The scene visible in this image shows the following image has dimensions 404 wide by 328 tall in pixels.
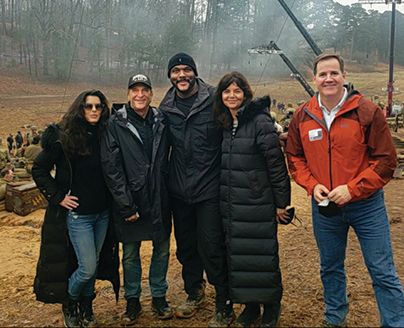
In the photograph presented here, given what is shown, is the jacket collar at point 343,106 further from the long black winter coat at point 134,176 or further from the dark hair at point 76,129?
the dark hair at point 76,129

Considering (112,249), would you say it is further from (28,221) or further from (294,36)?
(294,36)

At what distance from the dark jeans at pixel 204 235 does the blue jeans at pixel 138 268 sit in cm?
15

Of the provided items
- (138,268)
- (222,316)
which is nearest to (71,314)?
(138,268)

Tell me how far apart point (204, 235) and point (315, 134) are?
980 mm

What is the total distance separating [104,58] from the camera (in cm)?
2914

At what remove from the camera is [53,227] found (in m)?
2.84

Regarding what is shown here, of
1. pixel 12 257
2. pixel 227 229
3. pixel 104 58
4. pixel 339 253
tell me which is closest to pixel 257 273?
pixel 227 229

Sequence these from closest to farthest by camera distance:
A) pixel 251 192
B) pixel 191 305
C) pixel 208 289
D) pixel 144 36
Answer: pixel 251 192
pixel 191 305
pixel 208 289
pixel 144 36

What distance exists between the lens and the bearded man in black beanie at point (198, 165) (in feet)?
9.52

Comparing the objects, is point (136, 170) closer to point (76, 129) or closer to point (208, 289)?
point (76, 129)

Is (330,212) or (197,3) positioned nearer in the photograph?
(330,212)

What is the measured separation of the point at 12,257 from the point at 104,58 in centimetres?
2579

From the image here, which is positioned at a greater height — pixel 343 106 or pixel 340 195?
pixel 343 106

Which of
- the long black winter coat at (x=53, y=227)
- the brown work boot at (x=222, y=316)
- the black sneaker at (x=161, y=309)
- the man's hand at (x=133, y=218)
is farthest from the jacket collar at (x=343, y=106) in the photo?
the black sneaker at (x=161, y=309)
